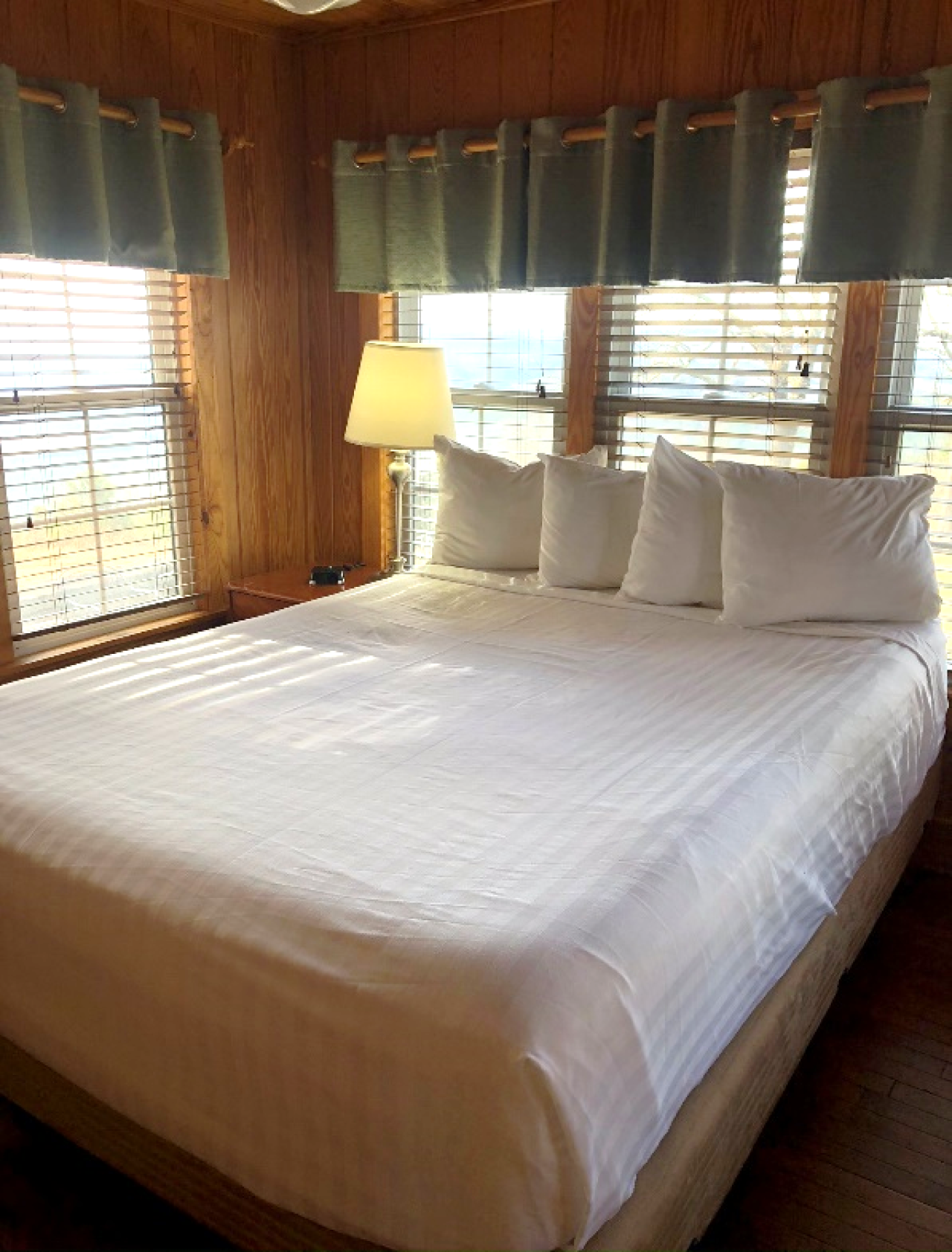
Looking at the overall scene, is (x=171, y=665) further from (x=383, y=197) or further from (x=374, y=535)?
(x=383, y=197)

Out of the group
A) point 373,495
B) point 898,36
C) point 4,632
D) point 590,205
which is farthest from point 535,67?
point 4,632

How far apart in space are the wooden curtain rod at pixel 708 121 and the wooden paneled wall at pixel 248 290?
0.38 m

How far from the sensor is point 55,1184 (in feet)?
5.52

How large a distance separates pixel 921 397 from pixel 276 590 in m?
2.12

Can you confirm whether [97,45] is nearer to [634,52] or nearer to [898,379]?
[634,52]

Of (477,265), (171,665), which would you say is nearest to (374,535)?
(477,265)

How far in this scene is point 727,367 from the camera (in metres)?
3.03

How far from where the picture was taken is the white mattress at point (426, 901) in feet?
3.76

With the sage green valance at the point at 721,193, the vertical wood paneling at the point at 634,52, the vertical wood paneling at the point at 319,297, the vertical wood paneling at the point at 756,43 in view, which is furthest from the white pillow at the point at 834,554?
the vertical wood paneling at the point at 319,297

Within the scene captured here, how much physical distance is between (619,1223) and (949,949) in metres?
1.51

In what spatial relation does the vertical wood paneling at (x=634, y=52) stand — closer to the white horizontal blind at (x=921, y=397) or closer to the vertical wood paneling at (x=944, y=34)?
the vertical wood paneling at (x=944, y=34)

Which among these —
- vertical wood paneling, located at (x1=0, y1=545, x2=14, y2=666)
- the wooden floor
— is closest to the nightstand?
vertical wood paneling, located at (x1=0, y1=545, x2=14, y2=666)

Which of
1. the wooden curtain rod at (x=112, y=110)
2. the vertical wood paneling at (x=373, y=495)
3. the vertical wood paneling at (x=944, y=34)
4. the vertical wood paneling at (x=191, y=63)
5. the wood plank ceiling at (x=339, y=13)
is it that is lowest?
the vertical wood paneling at (x=373, y=495)

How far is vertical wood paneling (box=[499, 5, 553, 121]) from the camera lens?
312 cm
